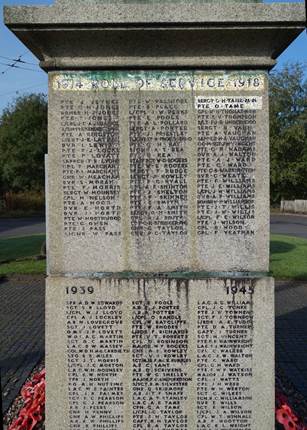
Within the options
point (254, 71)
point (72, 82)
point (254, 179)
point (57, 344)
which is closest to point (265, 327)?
point (254, 179)

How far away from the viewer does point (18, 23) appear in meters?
3.45

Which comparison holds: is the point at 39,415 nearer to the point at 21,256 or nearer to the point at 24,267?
the point at 24,267

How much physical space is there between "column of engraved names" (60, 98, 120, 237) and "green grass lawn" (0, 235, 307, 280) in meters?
7.93

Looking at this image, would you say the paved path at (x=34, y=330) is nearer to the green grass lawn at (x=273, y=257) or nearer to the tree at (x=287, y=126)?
the green grass lawn at (x=273, y=257)

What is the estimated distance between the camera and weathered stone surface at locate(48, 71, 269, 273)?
3.77 m

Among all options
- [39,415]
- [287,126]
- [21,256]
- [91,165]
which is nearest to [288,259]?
[21,256]

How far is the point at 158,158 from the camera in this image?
3803 millimetres

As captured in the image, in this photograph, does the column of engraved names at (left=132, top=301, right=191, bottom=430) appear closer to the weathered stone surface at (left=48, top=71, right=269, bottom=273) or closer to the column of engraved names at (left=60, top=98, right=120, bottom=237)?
the weathered stone surface at (left=48, top=71, right=269, bottom=273)

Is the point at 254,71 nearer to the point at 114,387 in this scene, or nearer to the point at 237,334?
the point at 237,334

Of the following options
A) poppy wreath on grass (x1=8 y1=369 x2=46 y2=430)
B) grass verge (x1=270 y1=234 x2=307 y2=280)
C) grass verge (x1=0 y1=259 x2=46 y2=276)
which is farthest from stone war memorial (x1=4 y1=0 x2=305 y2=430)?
grass verge (x1=0 y1=259 x2=46 y2=276)

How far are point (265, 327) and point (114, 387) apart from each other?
129cm

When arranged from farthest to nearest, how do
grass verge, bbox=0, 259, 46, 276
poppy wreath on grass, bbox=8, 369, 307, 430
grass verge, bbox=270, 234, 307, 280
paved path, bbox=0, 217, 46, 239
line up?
paved path, bbox=0, 217, 46, 239
grass verge, bbox=0, 259, 46, 276
grass verge, bbox=270, 234, 307, 280
poppy wreath on grass, bbox=8, 369, 307, 430

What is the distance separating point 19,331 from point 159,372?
5358 mm

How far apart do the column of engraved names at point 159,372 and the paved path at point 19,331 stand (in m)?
2.27
